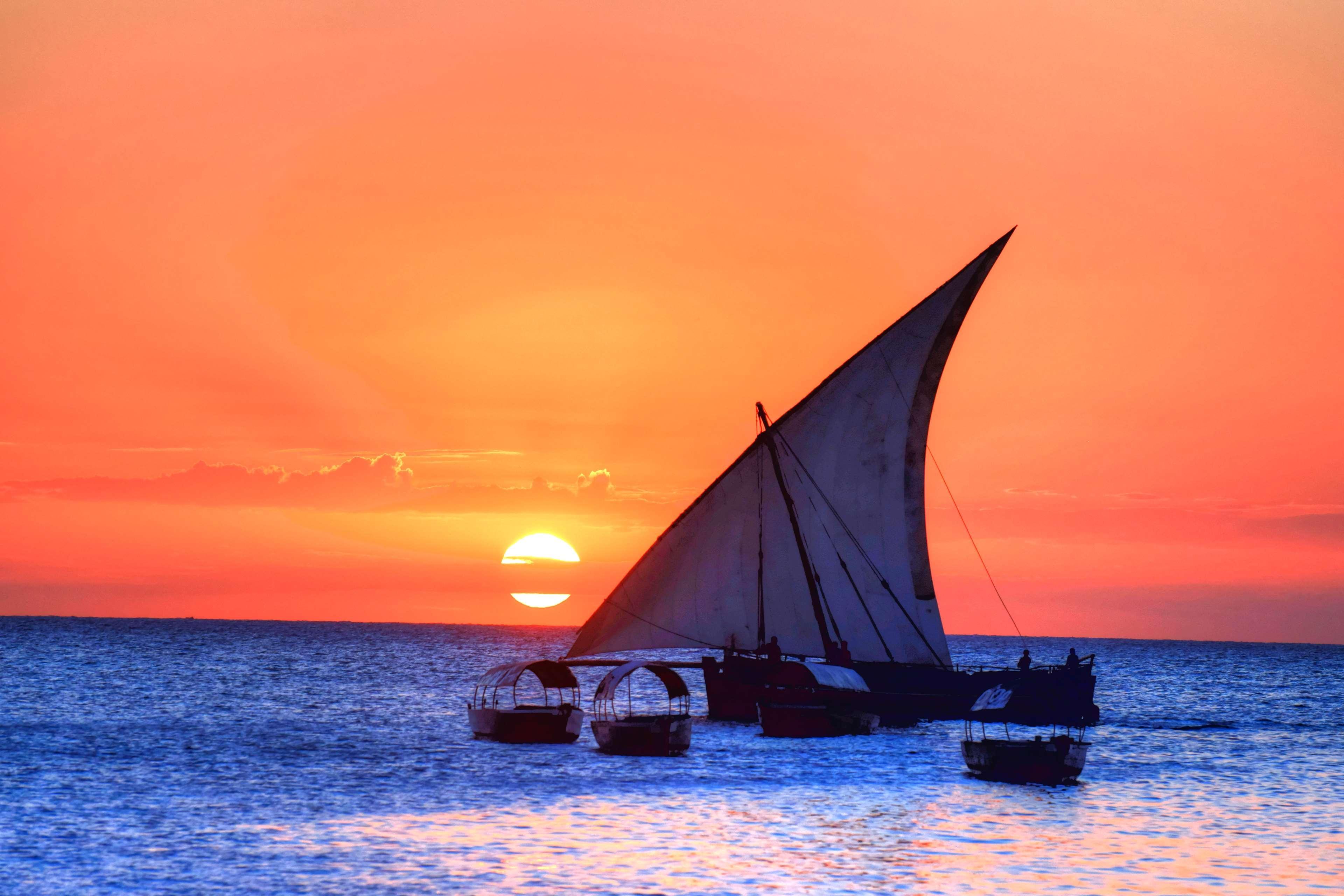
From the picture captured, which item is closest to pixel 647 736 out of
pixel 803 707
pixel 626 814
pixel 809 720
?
pixel 803 707

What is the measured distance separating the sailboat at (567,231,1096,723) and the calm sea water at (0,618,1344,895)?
3763 millimetres

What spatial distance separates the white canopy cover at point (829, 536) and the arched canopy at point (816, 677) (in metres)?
3.47

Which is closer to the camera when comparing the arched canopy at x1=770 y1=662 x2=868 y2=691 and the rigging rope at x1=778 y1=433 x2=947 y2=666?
the arched canopy at x1=770 y1=662 x2=868 y2=691

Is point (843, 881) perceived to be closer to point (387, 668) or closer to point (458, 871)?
point (458, 871)

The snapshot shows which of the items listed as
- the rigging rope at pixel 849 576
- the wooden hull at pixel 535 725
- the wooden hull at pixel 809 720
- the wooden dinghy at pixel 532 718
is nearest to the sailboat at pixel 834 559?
the rigging rope at pixel 849 576

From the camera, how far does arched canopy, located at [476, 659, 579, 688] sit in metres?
62.4

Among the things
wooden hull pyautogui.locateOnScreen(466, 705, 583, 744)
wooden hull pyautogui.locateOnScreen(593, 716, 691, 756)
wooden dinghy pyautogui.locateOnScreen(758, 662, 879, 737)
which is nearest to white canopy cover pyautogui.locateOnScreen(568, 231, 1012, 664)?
wooden dinghy pyautogui.locateOnScreen(758, 662, 879, 737)

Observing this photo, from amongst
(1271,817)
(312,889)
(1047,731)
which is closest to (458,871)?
(312,889)

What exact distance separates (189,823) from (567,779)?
51.0 feet

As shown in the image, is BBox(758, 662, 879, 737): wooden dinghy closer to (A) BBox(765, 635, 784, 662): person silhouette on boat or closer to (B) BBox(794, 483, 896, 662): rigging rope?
(A) BBox(765, 635, 784, 662): person silhouette on boat

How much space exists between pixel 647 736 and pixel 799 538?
688 inches

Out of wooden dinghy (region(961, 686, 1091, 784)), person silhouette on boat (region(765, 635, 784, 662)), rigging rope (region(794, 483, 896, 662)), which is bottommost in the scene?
wooden dinghy (region(961, 686, 1091, 784))

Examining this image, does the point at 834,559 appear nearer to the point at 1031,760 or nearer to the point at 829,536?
the point at 829,536

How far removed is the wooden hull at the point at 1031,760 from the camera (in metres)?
51.1
